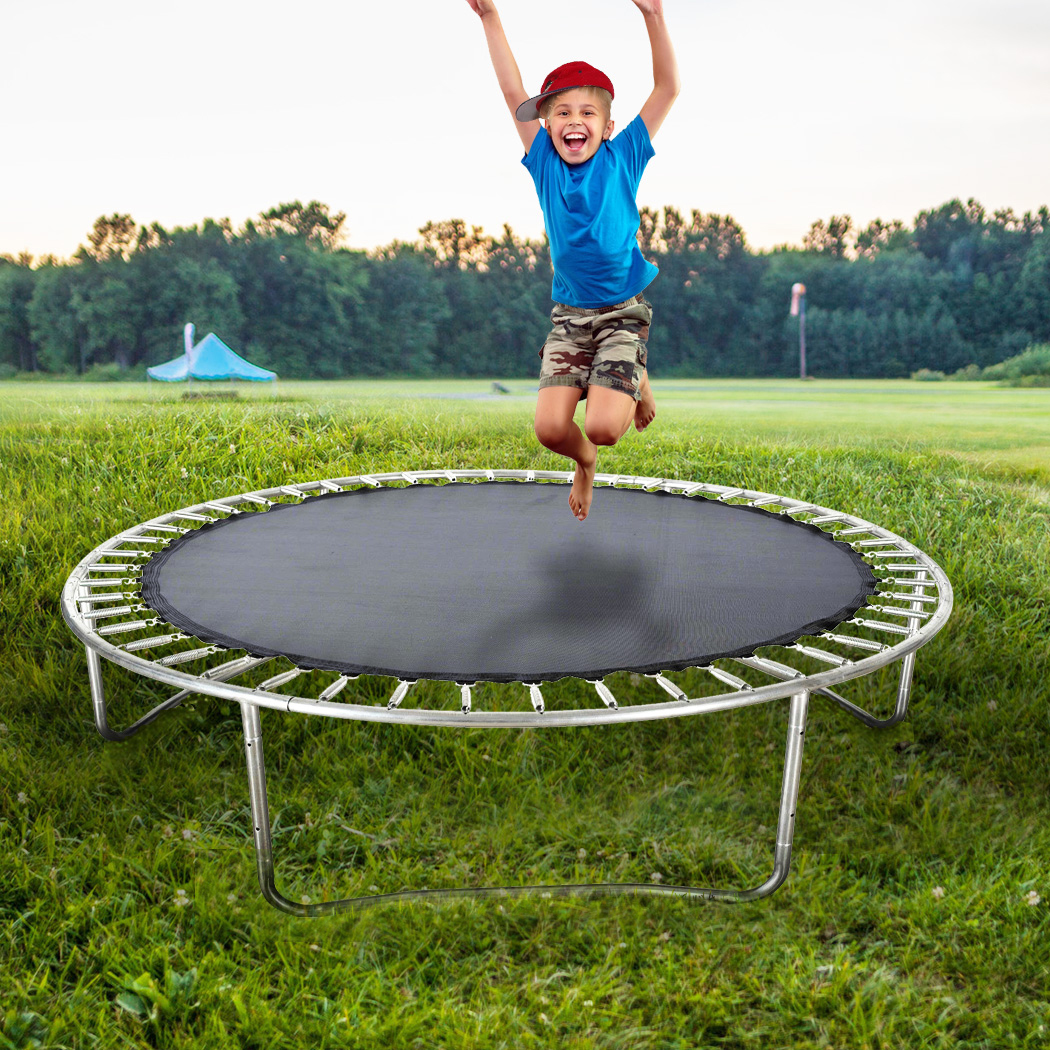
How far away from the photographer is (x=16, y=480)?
324cm

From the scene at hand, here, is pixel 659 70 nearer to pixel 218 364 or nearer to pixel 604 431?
pixel 604 431

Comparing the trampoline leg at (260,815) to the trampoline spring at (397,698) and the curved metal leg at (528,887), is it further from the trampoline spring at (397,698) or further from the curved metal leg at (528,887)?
the trampoline spring at (397,698)

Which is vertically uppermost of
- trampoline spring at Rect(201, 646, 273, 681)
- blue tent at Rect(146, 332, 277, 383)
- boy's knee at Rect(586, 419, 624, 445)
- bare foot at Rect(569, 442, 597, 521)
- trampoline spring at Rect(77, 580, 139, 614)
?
blue tent at Rect(146, 332, 277, 383)

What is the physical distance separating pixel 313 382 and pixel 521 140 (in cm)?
874

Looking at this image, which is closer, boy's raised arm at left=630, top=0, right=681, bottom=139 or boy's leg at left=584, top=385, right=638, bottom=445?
boy's raised arm at left=630, top=0, right=681, bottom=139

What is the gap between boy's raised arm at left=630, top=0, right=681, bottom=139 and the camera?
172 cm

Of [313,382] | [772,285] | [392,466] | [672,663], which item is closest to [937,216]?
[772,285]

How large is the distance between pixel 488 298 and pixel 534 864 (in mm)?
9254

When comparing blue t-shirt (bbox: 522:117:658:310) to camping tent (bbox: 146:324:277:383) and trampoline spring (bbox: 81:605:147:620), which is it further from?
camping tent (bbox: 146:324:277:383)

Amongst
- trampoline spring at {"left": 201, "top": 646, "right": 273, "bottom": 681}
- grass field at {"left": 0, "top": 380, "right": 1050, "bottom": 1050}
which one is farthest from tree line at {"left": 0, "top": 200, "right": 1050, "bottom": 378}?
trampoline spring at {"left": 201, "top": 646, "right": 273, "bottom": 681}

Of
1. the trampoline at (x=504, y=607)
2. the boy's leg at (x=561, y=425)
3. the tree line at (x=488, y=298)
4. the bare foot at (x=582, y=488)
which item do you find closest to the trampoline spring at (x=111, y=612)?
the trampoline at (x=504, y=607)

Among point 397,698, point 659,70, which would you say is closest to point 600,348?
point 659,70

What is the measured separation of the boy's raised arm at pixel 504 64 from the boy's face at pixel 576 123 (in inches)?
4.8

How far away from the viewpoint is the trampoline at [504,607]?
1.34 m
